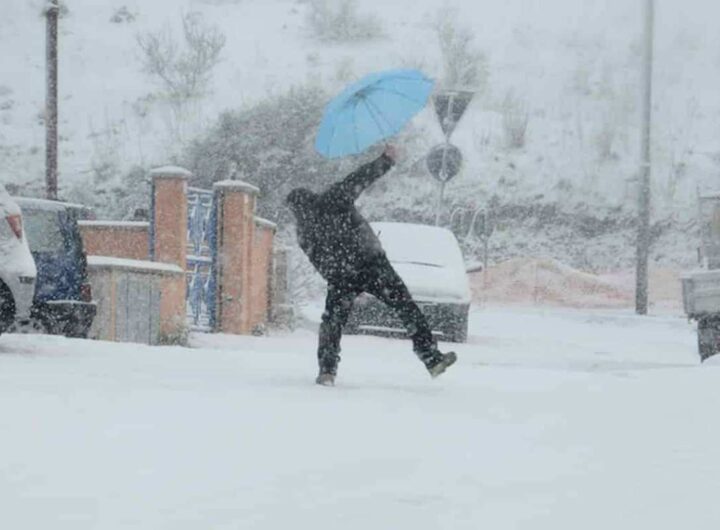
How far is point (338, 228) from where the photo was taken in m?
7.64

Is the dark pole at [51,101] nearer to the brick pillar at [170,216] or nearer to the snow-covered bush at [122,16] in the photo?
the brick pillar at [170,216]

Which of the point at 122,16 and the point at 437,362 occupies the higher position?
the point at 122,16

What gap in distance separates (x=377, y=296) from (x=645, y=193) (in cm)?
1989

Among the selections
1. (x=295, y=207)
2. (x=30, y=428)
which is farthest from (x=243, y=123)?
(x=30, y=428)

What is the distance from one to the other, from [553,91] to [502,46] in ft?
13.0

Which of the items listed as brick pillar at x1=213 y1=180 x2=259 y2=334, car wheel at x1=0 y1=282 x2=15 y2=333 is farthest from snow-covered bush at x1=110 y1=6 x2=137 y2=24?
car wheel at x1=0 y1=282 x2=15 y2=333

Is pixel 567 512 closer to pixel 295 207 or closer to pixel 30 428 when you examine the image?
pixel 30 428

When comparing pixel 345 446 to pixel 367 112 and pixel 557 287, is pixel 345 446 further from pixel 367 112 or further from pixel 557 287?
pixel 557 287

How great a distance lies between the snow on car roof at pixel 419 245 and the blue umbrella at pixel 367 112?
302 inches

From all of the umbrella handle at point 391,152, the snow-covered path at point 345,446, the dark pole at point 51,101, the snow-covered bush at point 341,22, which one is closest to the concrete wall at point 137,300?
the snow-covered path at point 345,446

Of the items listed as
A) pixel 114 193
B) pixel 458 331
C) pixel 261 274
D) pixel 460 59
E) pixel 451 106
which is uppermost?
pixel 460 59

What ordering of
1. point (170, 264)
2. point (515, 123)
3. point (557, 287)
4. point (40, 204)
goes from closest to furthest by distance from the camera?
point (40, 204)
point (170, 264)
point (557, 287)
point (515, 123)

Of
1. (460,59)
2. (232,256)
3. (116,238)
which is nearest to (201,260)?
(232,256)

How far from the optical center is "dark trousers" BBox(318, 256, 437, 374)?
780cm
